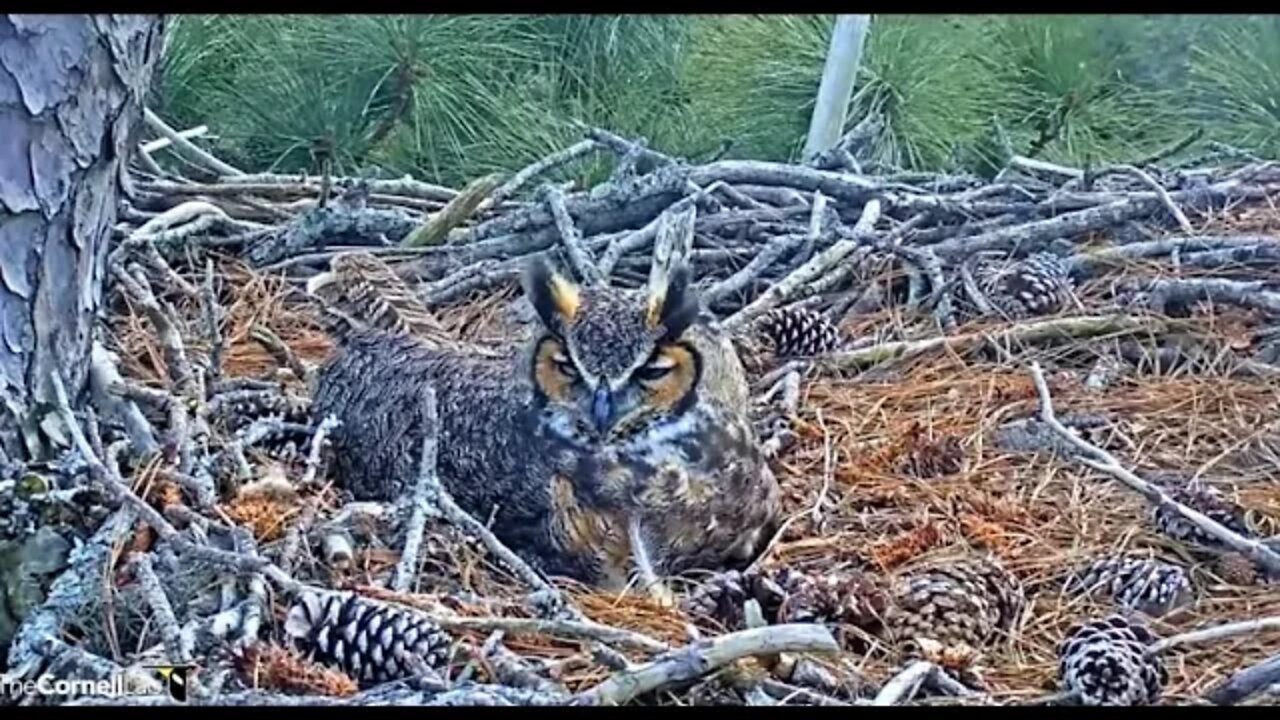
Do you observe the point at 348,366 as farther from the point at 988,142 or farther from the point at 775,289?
the point at 988,142

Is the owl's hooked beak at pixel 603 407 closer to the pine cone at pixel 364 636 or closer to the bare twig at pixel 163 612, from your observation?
the pine cone at pixel 364 636

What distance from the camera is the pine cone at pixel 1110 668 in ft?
5.20

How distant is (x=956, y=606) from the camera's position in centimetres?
181

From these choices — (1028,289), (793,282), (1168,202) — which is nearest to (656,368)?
(793,282)

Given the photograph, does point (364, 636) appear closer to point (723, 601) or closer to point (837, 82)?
point (723, 601)

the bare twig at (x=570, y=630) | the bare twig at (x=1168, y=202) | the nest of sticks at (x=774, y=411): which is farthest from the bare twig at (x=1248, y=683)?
the bare twig at (x=1168, y=202)

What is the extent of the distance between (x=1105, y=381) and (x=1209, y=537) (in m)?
0.61

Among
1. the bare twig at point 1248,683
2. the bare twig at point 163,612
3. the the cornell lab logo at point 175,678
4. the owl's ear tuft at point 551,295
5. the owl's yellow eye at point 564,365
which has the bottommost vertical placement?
the the cornell lab logo at point 175,678

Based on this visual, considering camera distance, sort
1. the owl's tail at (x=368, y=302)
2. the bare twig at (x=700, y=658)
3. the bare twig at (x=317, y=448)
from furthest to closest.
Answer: the owl's tail at (x=368, y=302), the bare twig at (x=317, y=448), the bare twig at (x=700, y=658)

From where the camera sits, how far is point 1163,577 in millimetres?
1891

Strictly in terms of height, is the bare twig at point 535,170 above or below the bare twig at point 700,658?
above

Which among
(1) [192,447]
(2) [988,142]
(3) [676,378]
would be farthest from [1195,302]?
(2) [988,142]

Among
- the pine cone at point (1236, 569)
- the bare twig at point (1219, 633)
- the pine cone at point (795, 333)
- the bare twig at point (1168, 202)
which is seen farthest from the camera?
the bare twig at point (1168, 202)

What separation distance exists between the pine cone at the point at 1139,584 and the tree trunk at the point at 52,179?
3.77 ft
